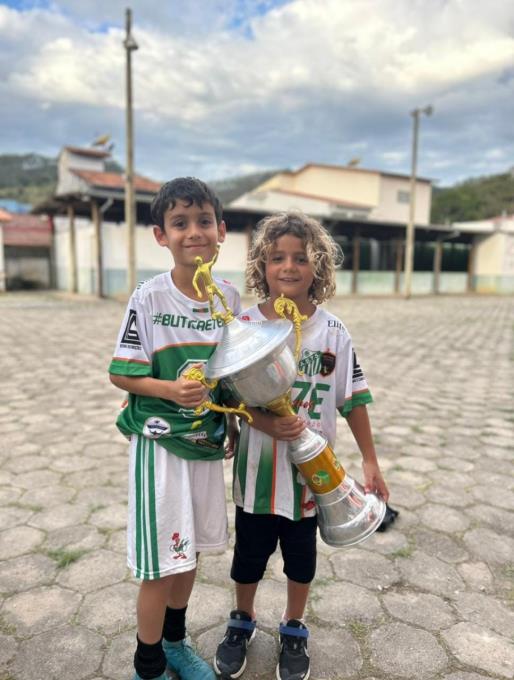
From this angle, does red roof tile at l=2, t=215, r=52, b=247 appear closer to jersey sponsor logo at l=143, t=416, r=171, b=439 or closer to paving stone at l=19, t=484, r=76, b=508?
paving stone at l=19, t=484, r=76, b=508

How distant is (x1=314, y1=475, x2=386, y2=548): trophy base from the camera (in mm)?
1578

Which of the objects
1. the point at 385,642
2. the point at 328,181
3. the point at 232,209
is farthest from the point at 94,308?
the point at 328,181

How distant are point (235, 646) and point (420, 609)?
0.80 meters

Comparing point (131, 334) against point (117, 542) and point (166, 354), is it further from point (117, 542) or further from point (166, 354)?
point (117, 542)

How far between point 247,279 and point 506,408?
4.23 m

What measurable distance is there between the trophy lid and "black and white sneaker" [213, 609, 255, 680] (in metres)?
1.02

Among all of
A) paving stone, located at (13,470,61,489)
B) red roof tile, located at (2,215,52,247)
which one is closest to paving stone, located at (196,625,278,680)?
paving stone, located at (13,470,61,489)

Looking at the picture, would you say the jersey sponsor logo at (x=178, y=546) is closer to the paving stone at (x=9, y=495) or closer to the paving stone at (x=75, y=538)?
the paving stone at (x=75, y=538)

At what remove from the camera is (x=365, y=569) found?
233cm

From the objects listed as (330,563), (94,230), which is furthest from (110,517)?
(94,230)

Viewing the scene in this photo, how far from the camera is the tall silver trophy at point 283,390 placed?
131 cm

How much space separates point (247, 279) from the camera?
Answer: 5.87 feet

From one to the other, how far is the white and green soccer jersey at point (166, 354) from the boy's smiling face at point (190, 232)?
0.11 m

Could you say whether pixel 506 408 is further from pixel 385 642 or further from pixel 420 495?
pixel 385 642
